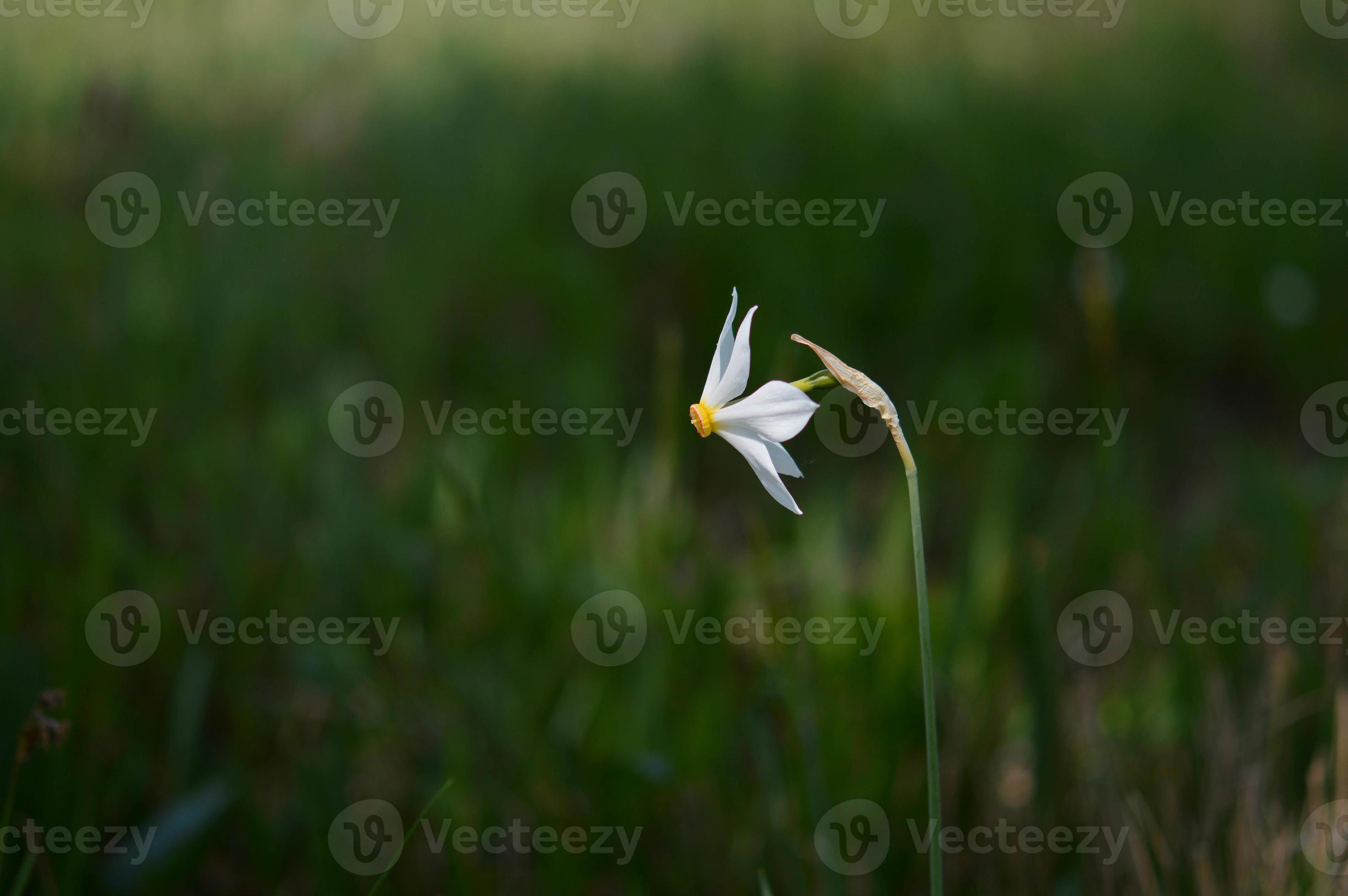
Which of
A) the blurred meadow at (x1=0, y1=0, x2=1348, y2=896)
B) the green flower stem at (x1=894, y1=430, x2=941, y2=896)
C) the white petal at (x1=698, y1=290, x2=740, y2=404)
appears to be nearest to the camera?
the green flower stem at (x1=894, y1=430, x2=941, y2=896)

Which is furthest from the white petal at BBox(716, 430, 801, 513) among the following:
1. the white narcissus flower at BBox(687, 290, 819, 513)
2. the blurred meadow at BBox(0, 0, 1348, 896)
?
the blurred meadow at BBox(0, 0, 1348, 896)

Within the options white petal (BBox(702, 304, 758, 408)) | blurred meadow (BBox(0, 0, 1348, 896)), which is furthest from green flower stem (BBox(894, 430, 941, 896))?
blurred meadow (BBox(0, 0, 1348, 896))

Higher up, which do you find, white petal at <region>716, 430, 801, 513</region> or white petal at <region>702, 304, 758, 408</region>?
white petal at <region>702, 304, 758, 408</region>

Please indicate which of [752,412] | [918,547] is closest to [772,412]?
[752,412]

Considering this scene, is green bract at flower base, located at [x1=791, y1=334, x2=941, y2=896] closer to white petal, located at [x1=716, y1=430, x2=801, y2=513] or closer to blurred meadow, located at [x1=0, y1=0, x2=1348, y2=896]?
white petal, located at [x1=716, y1=430, x2=801, y2=513]

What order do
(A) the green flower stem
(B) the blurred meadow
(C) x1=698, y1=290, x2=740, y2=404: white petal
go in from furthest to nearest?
(B) the blurred meadow, (C) x1=698, y1=290, x2=740, y2=404: white petal, (A) the green flower stem

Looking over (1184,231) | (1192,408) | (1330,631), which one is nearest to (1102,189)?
(1184,231)

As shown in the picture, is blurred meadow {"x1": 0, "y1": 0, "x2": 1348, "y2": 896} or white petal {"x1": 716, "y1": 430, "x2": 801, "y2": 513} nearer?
white petal {"x1": 716, "y1": 430, "x2": 801, "y2": 513}

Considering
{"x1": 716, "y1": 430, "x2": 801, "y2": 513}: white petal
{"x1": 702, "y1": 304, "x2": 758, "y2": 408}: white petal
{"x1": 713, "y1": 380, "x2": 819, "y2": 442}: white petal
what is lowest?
{"x1": 716, "y1": 430, "x2": 801, "y2": 513}: white petal
